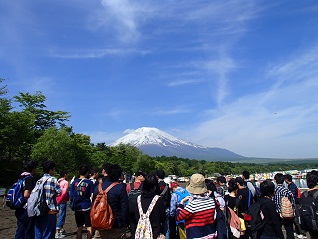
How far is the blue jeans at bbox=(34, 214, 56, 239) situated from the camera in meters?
4.48

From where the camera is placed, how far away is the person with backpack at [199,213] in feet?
11.7

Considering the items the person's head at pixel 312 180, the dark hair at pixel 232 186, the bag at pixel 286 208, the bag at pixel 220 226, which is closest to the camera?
Result: the bag at pixel 220 226

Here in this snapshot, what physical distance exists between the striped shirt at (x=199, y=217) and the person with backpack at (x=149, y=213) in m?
0.60

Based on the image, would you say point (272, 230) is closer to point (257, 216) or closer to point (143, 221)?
point (257, 216)

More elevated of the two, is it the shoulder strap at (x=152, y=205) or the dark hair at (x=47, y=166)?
the dark hair at (x=47, y=166)

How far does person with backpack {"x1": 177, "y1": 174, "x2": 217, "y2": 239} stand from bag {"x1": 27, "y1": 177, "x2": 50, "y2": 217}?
7.38 ft

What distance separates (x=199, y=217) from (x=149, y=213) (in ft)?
2.74

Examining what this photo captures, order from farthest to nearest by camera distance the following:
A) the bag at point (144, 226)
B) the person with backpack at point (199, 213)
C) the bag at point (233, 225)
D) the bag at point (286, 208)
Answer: the bag at point (286, 208) → the bag at point (233, 225) → the bag at point (144, 226) → the person with backpack at point (199, 213)

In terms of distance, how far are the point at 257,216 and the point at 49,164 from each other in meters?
3.52

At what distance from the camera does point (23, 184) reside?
471cm

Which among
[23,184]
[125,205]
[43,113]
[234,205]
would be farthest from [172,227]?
[43,113]

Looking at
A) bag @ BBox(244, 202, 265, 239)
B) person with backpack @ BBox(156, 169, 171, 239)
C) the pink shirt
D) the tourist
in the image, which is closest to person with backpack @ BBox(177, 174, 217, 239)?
bag @ BBox(244, 202, 265, 239)

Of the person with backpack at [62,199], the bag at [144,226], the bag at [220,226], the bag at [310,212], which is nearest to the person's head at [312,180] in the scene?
the bag at [310,212]

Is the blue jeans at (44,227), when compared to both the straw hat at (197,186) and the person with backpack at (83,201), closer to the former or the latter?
the person with backpack at (83,201)
